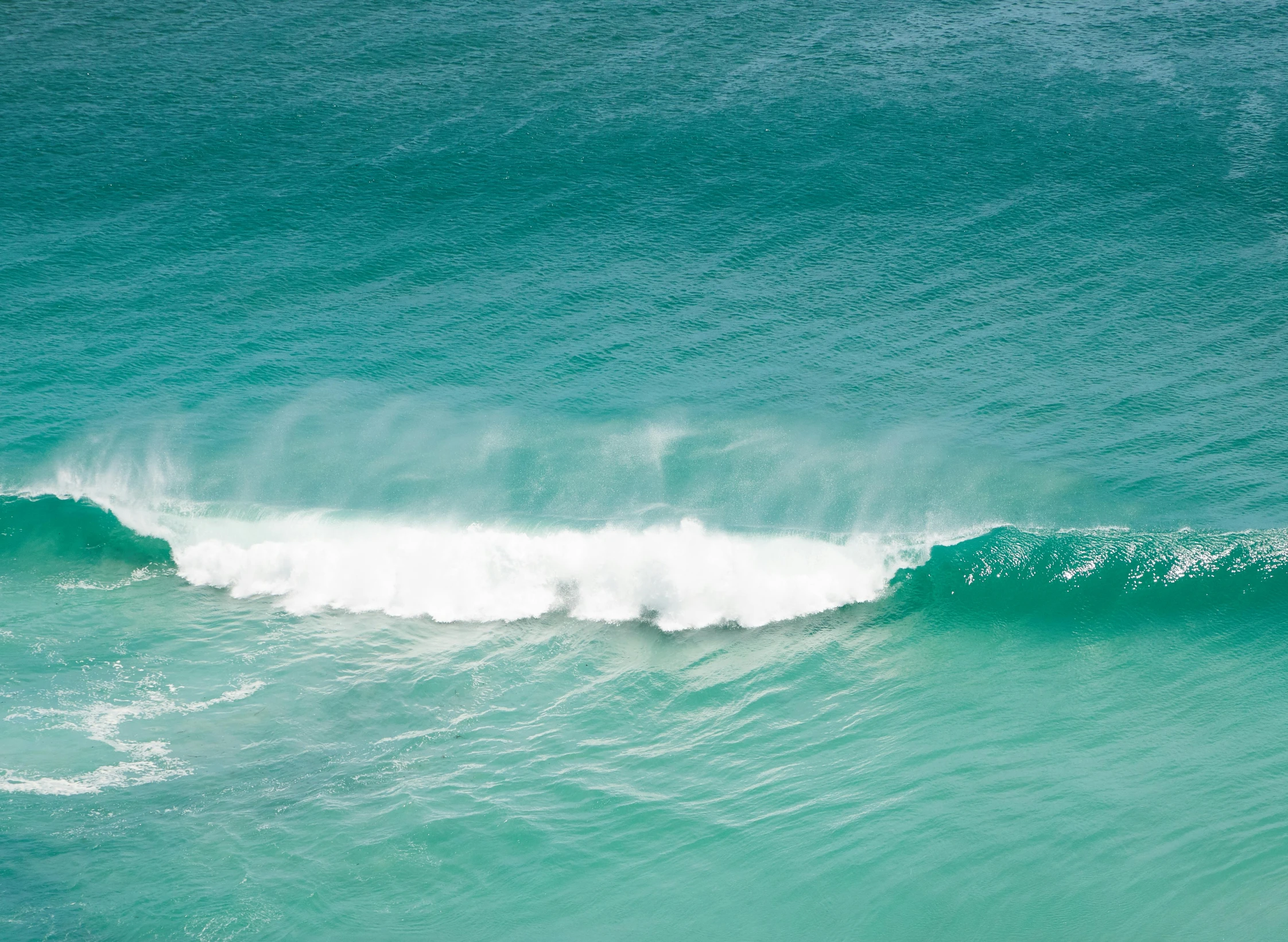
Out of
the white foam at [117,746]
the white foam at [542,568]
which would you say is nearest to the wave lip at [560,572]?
the white foam at [542,568]

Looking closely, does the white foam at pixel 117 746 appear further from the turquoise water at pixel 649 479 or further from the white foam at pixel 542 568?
the white foam at pixel 542 568

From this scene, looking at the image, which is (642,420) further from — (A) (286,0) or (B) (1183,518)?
(A) (286,0)

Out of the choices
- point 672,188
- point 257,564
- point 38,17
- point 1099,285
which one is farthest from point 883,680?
point 38,17

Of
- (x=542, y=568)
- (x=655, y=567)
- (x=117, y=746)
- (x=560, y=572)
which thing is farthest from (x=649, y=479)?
(x=117, y=746)

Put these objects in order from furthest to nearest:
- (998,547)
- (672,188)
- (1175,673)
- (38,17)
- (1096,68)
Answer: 1. (38,17)
2. (1096,68)
3. (672,188)
4. (998,547)
5. (1175,673)

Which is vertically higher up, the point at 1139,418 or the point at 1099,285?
the point at 1099,285

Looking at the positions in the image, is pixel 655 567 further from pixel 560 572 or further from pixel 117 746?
pixel 117 746

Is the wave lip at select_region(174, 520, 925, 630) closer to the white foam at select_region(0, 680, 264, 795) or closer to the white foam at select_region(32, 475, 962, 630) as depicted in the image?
the white foam at select_region(32, 475, 962, 630)
